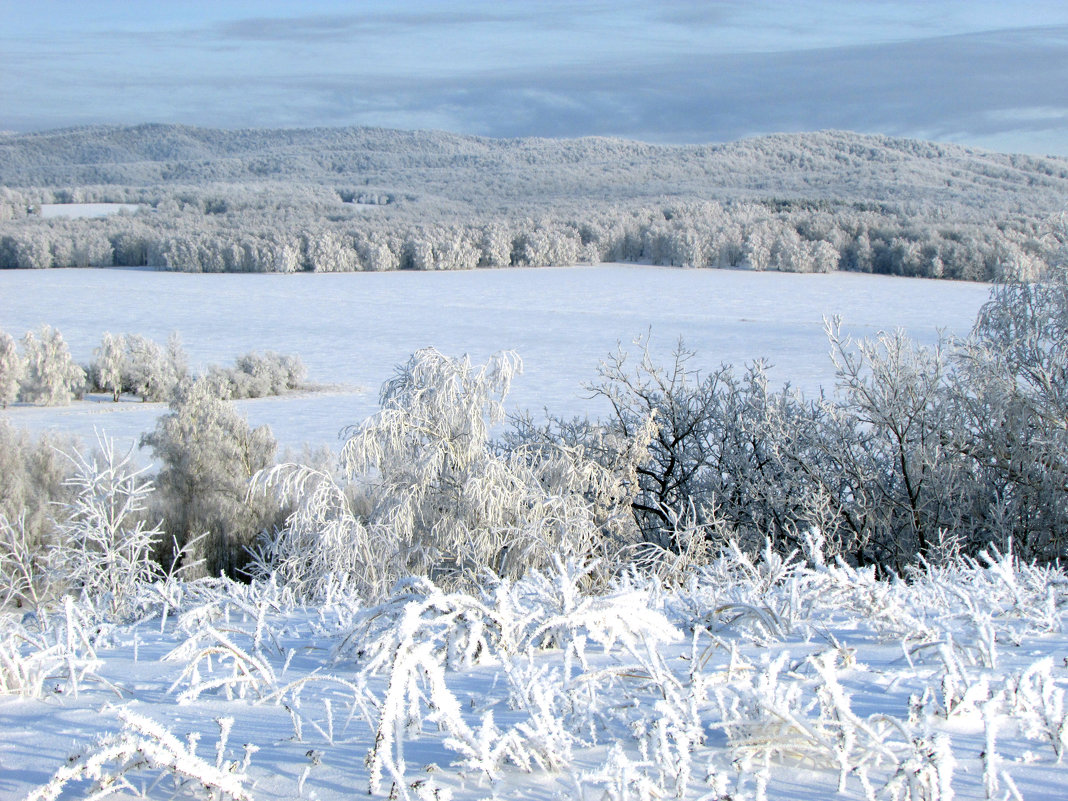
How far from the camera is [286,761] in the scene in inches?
72.1

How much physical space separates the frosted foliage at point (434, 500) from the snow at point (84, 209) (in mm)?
71267

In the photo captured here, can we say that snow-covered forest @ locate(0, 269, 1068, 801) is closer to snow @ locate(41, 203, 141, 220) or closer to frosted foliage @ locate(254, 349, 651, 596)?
frosted foliage @ locate(254, 349, 651, 596)

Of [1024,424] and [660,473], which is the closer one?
[1024,424]

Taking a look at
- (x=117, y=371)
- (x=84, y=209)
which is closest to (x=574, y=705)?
(x=117, y=371)

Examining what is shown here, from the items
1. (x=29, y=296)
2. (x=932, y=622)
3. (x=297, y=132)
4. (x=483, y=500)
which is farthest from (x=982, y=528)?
(x=297, y=132)

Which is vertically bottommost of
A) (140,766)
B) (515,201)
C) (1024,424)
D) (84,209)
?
(1024,424)

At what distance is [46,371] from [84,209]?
72246mm

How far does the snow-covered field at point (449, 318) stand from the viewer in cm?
1634

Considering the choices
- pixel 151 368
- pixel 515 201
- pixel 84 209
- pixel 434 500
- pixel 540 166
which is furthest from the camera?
pixel 540 166

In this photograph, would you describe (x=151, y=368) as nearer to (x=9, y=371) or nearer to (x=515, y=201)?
(x=9, y=371)

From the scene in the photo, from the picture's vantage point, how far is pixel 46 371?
16.8m

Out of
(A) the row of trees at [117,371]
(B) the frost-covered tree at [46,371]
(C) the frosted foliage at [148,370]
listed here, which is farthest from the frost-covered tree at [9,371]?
(C) the frosted foliage at [148,370]

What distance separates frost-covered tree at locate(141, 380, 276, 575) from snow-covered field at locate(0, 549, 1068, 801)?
24.4 ft

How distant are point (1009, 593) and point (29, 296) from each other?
35.3 metres
